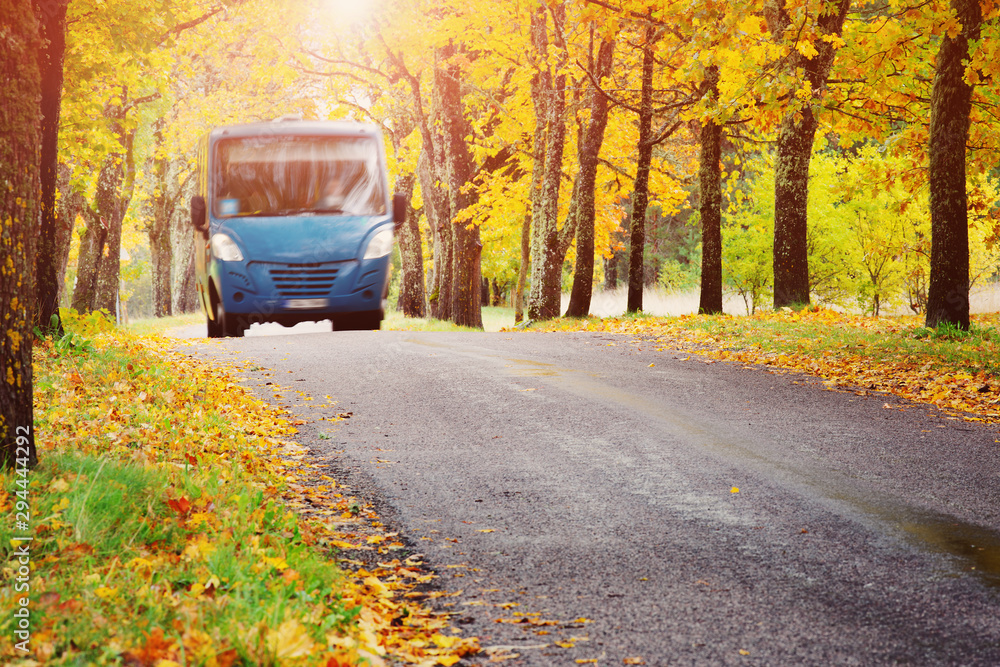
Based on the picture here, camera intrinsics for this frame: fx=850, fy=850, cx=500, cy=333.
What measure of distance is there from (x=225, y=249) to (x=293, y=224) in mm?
783

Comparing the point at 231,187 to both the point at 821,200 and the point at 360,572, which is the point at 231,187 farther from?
the point at 821,200

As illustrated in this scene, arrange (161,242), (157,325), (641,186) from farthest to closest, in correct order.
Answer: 1. (161,242)
2. (157,325)
3. (641,186)

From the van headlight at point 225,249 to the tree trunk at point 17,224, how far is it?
4186 mm

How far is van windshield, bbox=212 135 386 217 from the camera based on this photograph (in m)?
9.63

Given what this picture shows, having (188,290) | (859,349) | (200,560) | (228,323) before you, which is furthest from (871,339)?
(188,290)

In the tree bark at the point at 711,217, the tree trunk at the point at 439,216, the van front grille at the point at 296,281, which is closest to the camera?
the van front grille at the point at 296,281

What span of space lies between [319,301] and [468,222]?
49.4 ft

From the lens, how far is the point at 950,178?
41.0 ft

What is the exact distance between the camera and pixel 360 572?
→ 4.59m

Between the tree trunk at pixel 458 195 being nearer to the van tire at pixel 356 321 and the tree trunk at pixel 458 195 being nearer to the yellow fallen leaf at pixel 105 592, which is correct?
the van tire at pixel 356 321

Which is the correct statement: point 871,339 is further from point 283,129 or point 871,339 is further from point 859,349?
point 283,129

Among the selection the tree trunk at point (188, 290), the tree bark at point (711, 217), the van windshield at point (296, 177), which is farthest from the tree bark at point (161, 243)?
the van windshield at point (296, 177)

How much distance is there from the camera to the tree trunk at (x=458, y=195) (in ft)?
73.3

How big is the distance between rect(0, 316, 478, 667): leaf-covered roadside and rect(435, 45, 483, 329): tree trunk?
1619 cm
